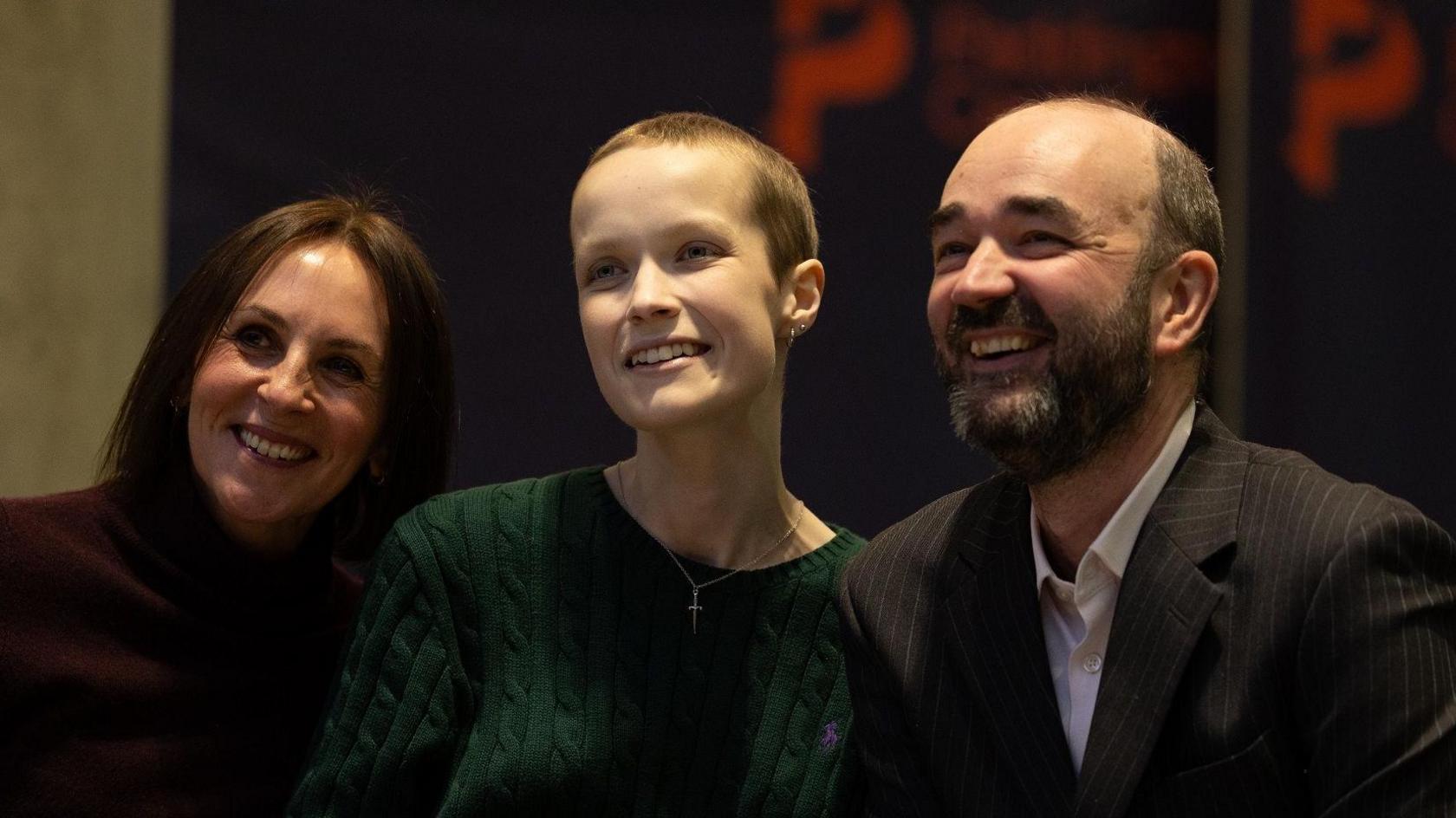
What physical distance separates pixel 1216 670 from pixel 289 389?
1.35 m

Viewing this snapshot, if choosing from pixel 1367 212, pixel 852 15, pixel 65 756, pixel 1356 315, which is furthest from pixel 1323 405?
pixel 65 756

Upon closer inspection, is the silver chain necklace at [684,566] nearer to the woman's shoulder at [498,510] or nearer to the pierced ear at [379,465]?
the woman's shoulder at [498,510]

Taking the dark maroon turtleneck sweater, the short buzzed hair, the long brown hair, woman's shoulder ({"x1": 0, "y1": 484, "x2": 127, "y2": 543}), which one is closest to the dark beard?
the short buzzed hair

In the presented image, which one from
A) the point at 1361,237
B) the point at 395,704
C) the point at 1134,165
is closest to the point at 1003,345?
the point at 1134,165

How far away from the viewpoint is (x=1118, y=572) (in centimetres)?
199

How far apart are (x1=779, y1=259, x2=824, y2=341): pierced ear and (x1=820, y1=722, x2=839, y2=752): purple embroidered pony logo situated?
0.54 meters

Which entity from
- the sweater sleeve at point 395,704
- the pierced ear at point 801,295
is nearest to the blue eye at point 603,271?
the pierced ear at point 801,295

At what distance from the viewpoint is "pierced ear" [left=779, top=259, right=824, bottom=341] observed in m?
2.37

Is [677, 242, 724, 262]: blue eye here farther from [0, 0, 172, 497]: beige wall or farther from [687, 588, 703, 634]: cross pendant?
[0, 0, 172, 497]: beige wall

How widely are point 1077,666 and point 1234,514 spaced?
257 mm

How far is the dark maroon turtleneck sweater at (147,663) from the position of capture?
236 cm

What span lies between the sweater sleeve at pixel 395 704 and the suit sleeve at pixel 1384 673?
3.52 feet

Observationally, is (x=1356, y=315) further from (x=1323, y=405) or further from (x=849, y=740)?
(x=849, y=740)

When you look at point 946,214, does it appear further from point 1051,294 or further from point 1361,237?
point 1361,237
